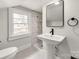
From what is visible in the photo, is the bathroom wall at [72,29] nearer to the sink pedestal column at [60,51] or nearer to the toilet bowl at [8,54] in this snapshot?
the sink pedestal column at [60,51]

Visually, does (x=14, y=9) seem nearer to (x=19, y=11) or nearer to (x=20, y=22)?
(x=19, y=11)

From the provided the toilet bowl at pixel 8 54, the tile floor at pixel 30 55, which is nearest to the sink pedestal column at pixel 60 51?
the tile floor at pixel 30 55

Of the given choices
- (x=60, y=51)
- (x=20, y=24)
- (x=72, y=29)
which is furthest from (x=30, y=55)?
(x=72, y=29)

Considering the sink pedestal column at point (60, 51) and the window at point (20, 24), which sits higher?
the window at point (20, 24)

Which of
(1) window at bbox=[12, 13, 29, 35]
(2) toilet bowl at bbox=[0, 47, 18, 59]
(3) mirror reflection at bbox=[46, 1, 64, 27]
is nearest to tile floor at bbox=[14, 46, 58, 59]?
(2) toilet bowl at bbox=[0, 47, 18, 59]

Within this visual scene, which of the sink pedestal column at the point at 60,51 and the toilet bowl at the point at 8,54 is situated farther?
the sink pedestal column at the point at 60,51

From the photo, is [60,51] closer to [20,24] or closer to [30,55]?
[30,55]

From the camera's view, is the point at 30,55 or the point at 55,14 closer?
the point at 55,14

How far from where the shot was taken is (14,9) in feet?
8.49

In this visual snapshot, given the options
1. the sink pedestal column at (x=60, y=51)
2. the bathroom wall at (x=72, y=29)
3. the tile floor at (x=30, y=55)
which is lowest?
the tile floor at (x=30, y=55)

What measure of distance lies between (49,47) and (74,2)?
4.48 feet

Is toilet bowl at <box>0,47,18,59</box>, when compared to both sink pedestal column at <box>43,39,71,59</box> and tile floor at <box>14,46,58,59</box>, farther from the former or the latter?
sink pedestal column at <box>43,39,71,59</box>

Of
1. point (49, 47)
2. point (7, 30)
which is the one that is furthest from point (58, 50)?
point (7, 30)

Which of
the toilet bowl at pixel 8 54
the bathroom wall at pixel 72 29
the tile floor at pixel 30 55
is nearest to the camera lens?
the toilet bowl at pixel 8 54
